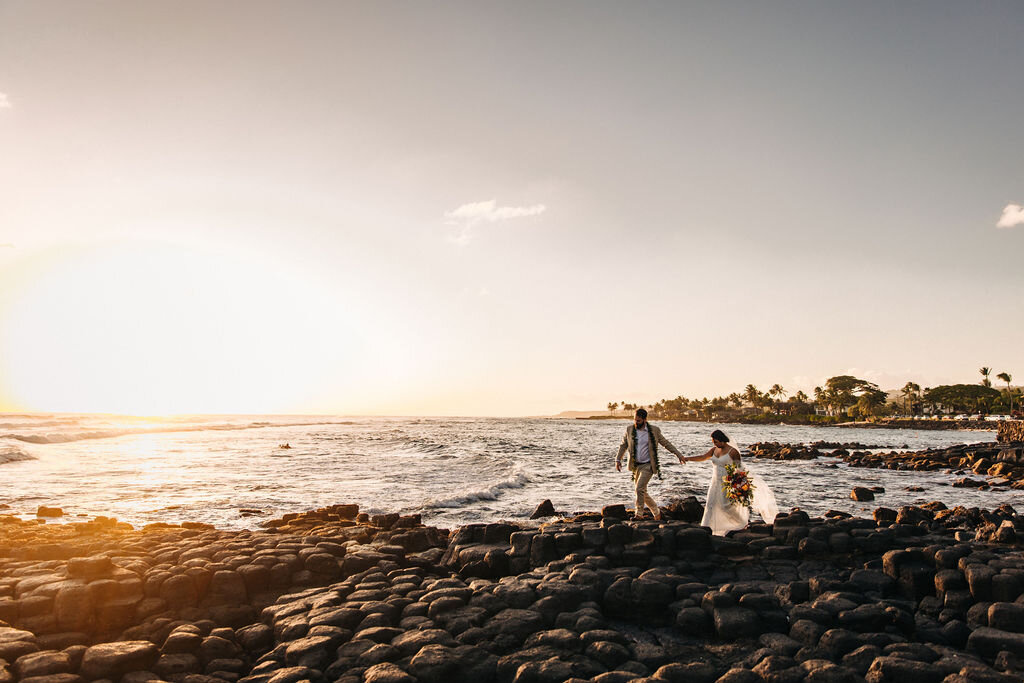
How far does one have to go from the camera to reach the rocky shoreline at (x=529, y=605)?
23.7 ft

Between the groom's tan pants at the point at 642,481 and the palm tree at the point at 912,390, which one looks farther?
the palm tree at the point at 912,390

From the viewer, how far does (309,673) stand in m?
7.22

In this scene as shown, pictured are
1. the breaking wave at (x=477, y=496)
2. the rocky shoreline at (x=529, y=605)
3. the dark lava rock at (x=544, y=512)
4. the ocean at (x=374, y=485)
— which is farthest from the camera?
the breaking wave at (x=477, y=496)

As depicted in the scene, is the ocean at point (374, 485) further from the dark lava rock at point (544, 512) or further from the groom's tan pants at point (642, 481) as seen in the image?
the groom's tan pants at point (642, 481)

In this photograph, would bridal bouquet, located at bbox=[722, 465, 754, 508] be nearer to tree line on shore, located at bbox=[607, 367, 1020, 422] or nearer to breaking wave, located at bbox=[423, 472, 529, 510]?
breaking wave, located at bbox=[423, 472, 529, 510]

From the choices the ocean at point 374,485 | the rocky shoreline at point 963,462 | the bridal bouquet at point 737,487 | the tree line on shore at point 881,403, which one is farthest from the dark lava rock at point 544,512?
the tree line on shore at point 881,403

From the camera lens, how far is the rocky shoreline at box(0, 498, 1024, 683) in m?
7.21

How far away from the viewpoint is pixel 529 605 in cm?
909

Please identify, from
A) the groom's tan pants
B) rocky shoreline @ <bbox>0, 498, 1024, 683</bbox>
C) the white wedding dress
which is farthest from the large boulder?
the white wedding dress

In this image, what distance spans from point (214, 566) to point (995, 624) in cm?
1321

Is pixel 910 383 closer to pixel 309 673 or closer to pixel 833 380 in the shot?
pixel 833 380

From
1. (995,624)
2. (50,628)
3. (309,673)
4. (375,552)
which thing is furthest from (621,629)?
(50,628)

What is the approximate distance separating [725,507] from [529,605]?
6.21 meters

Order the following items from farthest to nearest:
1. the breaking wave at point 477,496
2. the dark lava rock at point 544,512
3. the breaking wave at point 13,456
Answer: the breaking wave at point 13,456, the breaking wave at point 477,496, the dark lava rock at point 544,512
